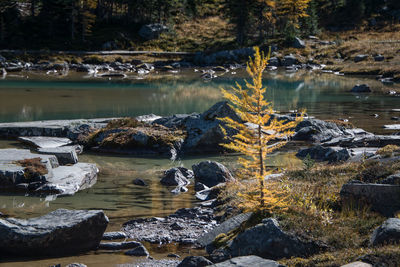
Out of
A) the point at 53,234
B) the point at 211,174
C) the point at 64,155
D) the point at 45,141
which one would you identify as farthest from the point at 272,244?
the point at 45,141

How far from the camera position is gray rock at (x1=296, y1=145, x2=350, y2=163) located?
18.3 m

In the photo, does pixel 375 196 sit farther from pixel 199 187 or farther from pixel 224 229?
pixel 199 187

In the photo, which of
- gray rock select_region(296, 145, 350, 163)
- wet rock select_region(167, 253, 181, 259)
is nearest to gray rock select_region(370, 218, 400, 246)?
wet rock select_region(167, 253, 181, 259)

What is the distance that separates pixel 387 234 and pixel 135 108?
27.9m

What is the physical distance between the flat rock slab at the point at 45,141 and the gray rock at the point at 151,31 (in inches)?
3030

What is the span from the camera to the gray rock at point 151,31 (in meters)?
96.9

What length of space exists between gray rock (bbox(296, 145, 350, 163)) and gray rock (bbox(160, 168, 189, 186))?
5.96m

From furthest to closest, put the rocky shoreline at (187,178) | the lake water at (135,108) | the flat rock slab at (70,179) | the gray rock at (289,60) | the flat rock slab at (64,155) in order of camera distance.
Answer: the gray rock at (289,60) < the flat rock slab at (64,155) < the flat rock slab at (70,179) < the lake water at (135,108) < the rocky shoreline at (187,178)

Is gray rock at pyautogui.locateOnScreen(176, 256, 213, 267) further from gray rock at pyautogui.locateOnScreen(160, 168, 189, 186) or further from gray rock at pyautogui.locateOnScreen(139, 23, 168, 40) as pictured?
gray rock at pyautogui.locateOnScreen(139, 23, 168, 40)

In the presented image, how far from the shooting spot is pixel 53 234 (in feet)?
32.3

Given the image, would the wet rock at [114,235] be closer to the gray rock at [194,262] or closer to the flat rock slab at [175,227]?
the flat rock slab at [175,227]

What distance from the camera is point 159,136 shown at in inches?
867

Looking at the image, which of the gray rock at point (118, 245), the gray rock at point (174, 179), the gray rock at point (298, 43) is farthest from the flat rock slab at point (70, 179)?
the gray rock at point (298, 43)

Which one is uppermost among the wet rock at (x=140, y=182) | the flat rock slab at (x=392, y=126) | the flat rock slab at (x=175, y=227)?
the flat rock slab at (x=392, y=126)
